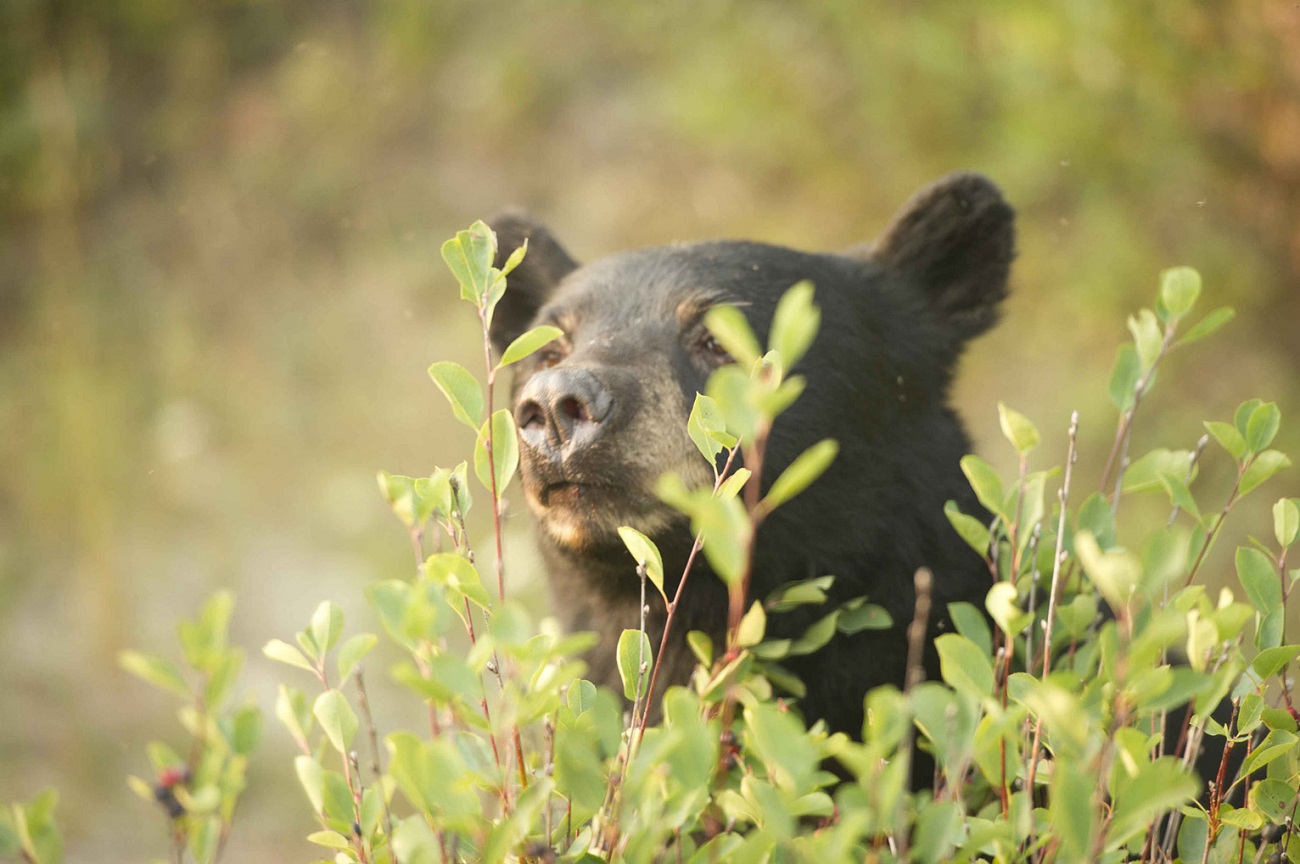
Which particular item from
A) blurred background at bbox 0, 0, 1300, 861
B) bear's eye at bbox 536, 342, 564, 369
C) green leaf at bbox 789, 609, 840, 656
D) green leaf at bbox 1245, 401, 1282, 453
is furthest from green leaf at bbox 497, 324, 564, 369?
blurred background at bbox 0, 0, 1300, 861

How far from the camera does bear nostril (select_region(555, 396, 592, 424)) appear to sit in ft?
7.39

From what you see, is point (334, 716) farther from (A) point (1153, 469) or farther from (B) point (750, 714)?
(A) point (1153, 469)

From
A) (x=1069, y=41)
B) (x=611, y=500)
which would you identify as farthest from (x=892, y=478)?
(x=1069, y=41)

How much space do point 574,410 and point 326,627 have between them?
90cm

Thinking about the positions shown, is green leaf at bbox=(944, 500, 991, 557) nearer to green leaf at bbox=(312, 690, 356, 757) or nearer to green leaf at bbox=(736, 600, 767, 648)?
green leaf at bbox=(736, 600, 767, 648)

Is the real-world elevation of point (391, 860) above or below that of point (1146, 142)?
below

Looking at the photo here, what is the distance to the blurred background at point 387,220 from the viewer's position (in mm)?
5652

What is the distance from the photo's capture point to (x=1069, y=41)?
5.45 metres

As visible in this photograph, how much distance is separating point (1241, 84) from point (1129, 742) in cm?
508

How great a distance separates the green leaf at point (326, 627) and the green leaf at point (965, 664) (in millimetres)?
762

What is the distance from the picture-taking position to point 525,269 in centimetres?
349

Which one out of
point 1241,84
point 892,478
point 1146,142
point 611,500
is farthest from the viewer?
point 1146,142

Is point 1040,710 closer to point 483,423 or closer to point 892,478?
point 483,423

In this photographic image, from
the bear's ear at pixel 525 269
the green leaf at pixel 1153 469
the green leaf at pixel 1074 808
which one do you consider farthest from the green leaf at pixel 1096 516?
the bear's ear at pixel 525 269
